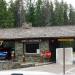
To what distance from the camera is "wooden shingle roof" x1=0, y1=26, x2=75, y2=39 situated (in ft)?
126

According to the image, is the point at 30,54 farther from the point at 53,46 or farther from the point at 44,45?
the point at 53,46

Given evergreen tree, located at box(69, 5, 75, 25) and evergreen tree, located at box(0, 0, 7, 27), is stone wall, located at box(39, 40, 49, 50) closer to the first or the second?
evergreen tree, located at box(0, 0, 7, 27)

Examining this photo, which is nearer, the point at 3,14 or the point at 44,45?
the point at 44,45

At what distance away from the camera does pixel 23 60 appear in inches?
1491

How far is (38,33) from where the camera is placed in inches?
1553

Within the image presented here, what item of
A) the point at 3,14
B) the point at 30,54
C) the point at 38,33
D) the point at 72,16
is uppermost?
the point at 38,33

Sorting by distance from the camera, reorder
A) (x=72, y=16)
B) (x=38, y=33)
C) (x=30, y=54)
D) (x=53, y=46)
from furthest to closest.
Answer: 1. (x=72, y=16)
2. (x=53, y=46)
3. (x=38, y=33)
4. (x=30, y=54)

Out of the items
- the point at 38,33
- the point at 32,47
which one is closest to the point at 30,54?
the point at 32,47

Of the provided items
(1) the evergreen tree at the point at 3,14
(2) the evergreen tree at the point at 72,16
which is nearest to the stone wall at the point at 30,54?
(1) the evergreen tree at the point at 3,14

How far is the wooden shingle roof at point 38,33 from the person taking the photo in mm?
38281

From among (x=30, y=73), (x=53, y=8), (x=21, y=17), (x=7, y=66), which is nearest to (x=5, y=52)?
(x=7, y=66)

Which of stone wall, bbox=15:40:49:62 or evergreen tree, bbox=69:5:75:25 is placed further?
evergreen tree, bbox=69:5:75:25

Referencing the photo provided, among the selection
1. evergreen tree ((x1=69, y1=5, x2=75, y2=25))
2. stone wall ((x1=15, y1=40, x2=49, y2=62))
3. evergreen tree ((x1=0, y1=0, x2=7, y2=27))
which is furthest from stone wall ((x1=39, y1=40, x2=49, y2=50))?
evergreen tree ((x1=69, y1=5, x2=75, y2=25))

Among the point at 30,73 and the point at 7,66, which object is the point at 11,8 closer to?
the point at 7,66
